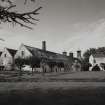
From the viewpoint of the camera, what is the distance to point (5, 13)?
6500 mm

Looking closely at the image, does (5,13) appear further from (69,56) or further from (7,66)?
(69,56)

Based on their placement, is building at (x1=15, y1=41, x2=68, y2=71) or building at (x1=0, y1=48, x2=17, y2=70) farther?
building at (x1=0, y1=48, x2=17, y2=70)

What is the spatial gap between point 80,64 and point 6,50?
83.0 feet

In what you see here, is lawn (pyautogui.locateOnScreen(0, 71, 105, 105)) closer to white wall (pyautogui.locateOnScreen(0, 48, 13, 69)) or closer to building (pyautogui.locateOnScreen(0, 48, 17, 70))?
building (pyautogui.locateOnScreen(0, 48, 17, 70))

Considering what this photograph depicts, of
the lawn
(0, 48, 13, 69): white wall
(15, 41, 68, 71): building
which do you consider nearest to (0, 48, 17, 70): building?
(0, 48, 13, 69): white wall

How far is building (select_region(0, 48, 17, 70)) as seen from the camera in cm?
6237

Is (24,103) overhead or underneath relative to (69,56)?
underneath

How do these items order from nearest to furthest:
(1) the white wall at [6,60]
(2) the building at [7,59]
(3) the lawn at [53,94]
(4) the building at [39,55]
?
(3) the lawn at [53,94]
(4) the building at [39,55]
(2) the building at [7,59]
(1) the white wall at [6,60]

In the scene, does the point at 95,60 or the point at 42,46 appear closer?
the point at 42,46

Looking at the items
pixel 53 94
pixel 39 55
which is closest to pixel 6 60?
pixel 39 55

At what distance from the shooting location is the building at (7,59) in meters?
62.4

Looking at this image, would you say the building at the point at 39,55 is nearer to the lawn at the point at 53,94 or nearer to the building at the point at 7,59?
the building at the point at 7,59

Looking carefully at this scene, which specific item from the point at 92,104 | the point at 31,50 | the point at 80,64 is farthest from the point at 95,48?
the point at 92,104

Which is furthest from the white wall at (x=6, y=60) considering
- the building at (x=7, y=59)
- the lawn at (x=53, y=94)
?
the lawn at (x=53, y=94)
